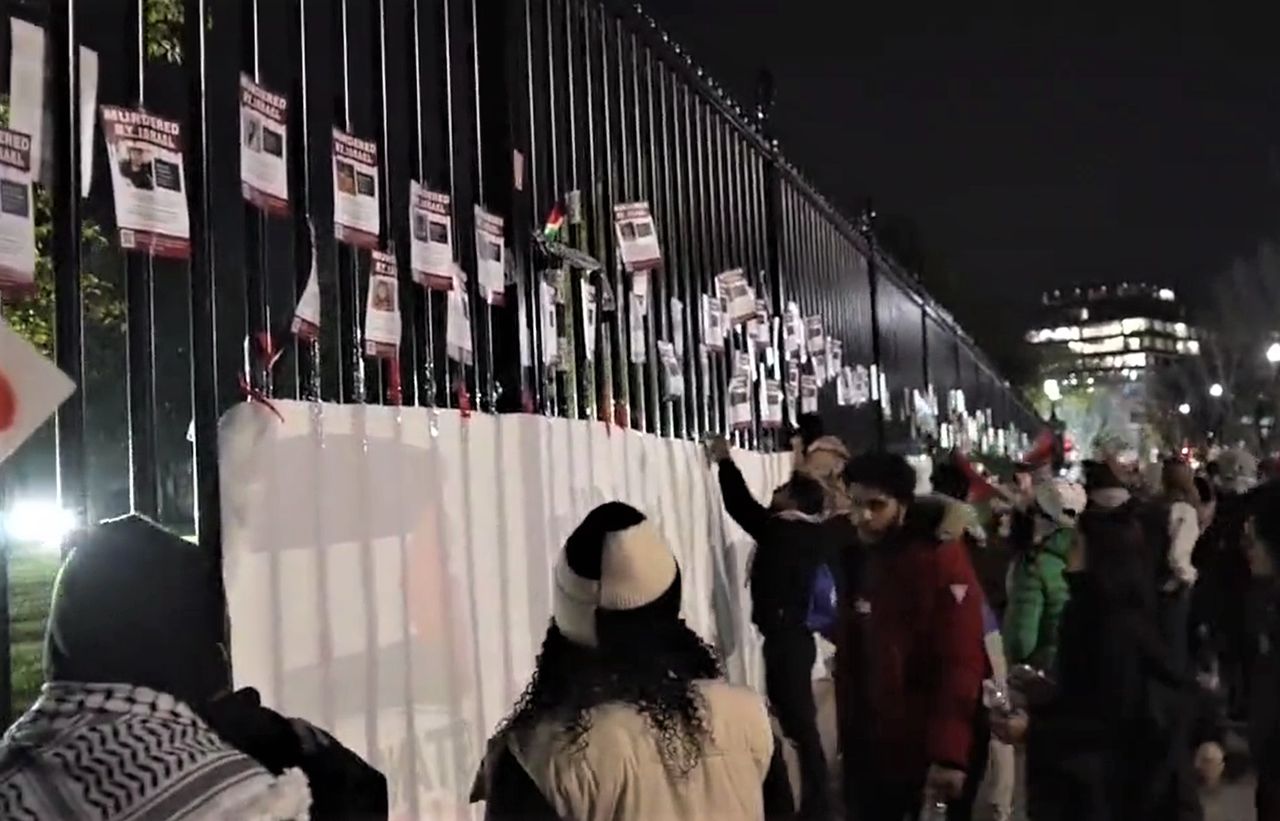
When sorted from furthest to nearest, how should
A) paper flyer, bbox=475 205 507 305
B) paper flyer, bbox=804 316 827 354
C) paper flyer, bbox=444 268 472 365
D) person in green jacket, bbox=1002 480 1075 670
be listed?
1. paper flyer, bbox=804 316 827 354
2. person in green jacket, bbox=1002 480 1075 670
3. paper flyer, bbox=475 205 507 305
4. paper flyer, bbox=444 268 472 365

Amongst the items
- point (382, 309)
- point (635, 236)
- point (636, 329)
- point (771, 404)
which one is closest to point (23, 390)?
point (382, 309)

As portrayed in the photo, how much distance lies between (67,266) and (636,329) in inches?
149

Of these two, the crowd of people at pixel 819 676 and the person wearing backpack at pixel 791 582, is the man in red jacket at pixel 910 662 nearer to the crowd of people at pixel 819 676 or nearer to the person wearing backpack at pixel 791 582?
the crowd of people at pixel 819 676

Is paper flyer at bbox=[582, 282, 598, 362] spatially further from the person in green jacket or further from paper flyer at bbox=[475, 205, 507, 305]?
the person in green jacket

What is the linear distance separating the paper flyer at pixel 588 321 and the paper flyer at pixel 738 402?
2.34m

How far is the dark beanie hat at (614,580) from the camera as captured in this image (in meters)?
3.02

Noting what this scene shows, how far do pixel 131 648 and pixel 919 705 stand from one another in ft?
11.1

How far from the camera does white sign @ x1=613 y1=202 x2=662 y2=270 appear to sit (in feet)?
20.7

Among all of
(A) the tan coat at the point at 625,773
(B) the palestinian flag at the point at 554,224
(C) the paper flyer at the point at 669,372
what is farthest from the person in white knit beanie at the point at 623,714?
(C) the paper flyer at the point at 669,372

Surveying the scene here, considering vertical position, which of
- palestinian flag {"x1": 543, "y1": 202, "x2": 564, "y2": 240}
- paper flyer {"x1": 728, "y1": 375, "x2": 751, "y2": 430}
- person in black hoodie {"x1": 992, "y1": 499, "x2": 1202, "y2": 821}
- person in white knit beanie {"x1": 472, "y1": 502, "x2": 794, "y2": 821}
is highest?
palestinian flag {"x1": 543, "y1": 202, "x2": 564, "y2": 240}

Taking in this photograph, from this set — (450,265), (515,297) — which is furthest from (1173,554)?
(450,265)

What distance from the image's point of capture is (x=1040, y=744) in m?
6.25

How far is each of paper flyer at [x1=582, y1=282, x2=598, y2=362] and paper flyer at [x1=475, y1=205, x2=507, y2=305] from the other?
760 millimetres

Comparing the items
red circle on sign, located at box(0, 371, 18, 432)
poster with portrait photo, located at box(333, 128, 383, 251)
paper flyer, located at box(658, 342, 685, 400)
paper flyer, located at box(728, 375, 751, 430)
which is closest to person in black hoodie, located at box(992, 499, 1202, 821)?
paper flyer, located at box(658, 342, 685, 400)
